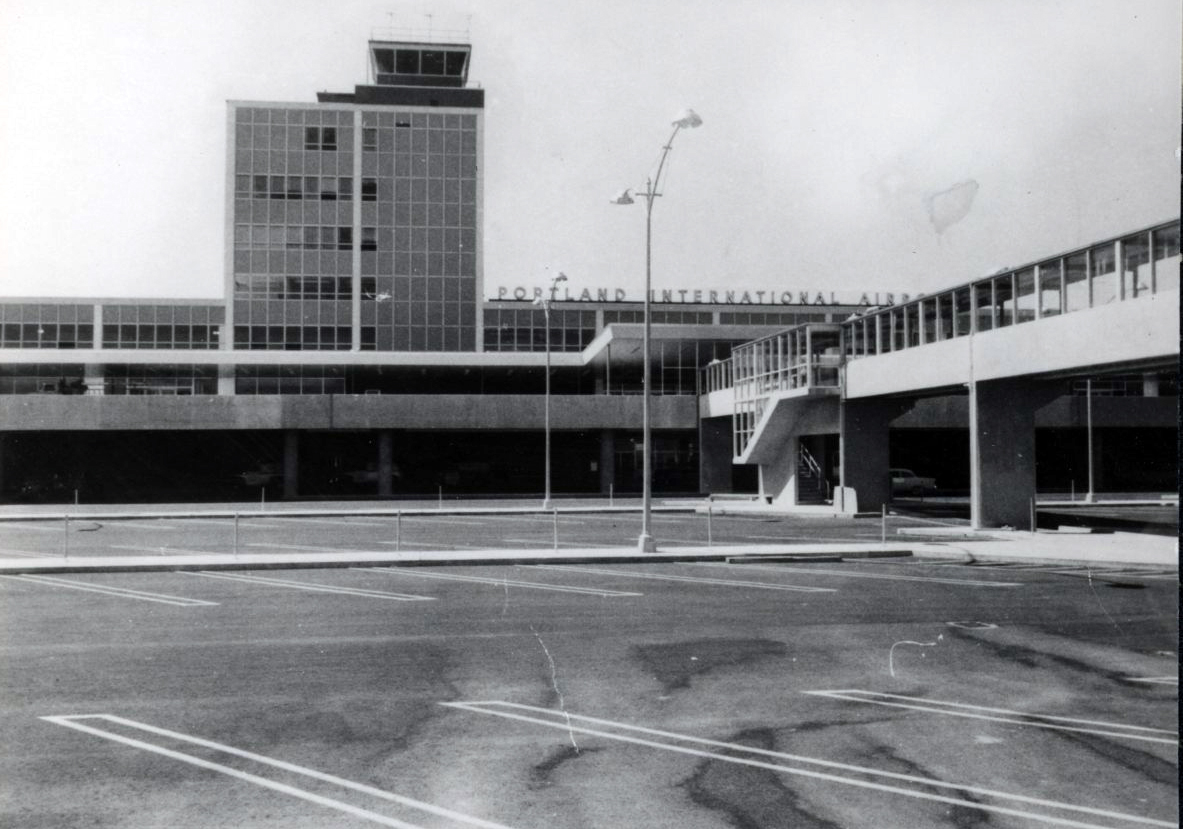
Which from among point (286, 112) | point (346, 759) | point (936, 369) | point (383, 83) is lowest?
point (346, 759)

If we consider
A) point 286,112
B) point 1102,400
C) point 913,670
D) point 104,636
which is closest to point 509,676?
point 913,670

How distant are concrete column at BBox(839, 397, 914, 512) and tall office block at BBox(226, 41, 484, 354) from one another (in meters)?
41.7

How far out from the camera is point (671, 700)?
948 centimetres

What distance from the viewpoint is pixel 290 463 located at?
2048 inches

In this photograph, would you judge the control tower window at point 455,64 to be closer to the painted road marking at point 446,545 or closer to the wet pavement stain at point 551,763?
the painted road marking at point 446,545

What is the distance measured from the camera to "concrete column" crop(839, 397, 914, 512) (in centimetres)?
3666

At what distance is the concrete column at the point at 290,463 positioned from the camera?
170 feet

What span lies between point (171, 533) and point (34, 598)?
1417 centimetres

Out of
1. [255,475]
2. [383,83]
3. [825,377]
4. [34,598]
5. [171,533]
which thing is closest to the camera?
[34,598]

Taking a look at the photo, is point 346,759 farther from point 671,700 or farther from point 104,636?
point 104,636

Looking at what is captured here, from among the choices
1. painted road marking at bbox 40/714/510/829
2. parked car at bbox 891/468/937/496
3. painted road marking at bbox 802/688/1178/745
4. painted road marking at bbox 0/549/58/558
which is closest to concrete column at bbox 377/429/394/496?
parked car at bbox 891/468/937/496

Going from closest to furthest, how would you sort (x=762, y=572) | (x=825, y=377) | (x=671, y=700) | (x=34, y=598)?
(x=671, y=700), (x=34, y=598), (x=762, y=572), (x=825, y=377)

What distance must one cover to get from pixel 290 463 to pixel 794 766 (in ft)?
157

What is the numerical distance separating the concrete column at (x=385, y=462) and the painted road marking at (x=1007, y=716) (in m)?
44.3
